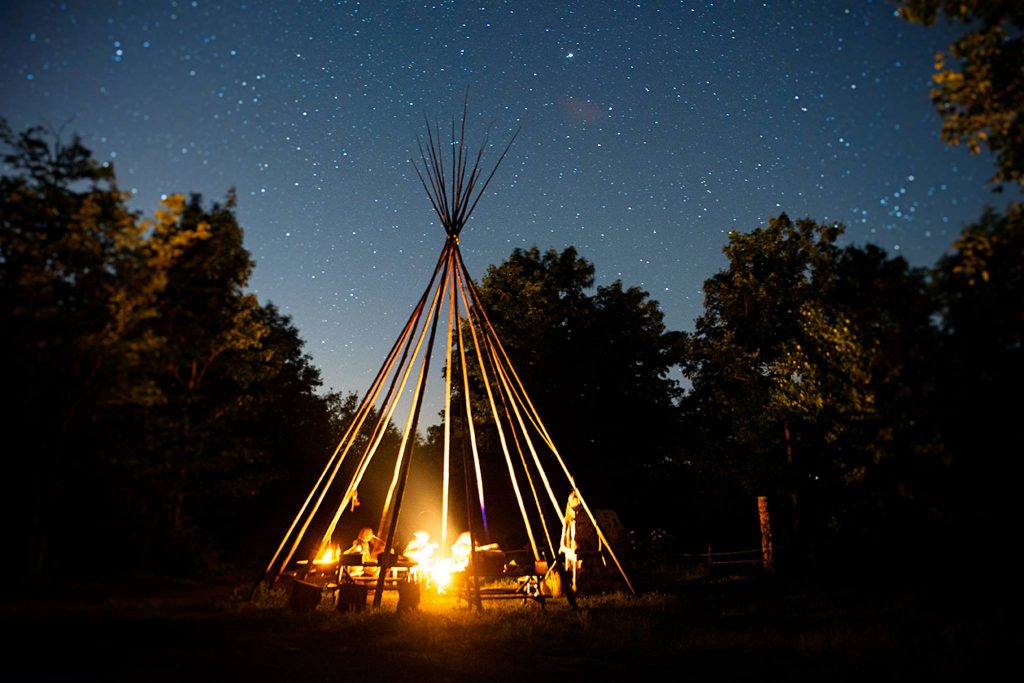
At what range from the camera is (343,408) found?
4912 cm

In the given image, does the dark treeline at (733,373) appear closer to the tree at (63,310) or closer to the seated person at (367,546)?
the tree at (63,310)

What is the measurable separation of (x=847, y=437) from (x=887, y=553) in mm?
2818

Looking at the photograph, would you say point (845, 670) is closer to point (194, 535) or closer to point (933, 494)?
point (933, 494)

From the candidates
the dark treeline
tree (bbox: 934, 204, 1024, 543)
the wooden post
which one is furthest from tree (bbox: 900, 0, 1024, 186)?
the wooden post

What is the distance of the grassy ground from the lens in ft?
20.1

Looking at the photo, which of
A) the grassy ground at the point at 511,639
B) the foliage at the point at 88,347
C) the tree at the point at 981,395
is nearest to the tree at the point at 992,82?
the tree at the point at 981,395

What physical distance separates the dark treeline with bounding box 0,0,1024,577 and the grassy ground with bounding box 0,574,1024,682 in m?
1.48

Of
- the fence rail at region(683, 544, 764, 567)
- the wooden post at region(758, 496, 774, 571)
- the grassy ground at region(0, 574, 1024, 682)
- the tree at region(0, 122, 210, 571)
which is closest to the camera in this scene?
the grassy ground at region(0, 574, 1024, 682)

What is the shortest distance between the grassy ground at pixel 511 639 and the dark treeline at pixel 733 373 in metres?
1.48

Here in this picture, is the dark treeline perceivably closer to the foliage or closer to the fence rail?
the foliage

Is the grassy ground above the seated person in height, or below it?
below

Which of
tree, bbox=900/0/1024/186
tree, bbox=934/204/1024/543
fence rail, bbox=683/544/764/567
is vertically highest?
tree, bbox=900/0/1024/186

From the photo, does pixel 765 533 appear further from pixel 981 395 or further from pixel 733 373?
pixel 981 395

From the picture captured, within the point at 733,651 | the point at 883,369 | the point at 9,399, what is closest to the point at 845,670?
the point at 733,651
